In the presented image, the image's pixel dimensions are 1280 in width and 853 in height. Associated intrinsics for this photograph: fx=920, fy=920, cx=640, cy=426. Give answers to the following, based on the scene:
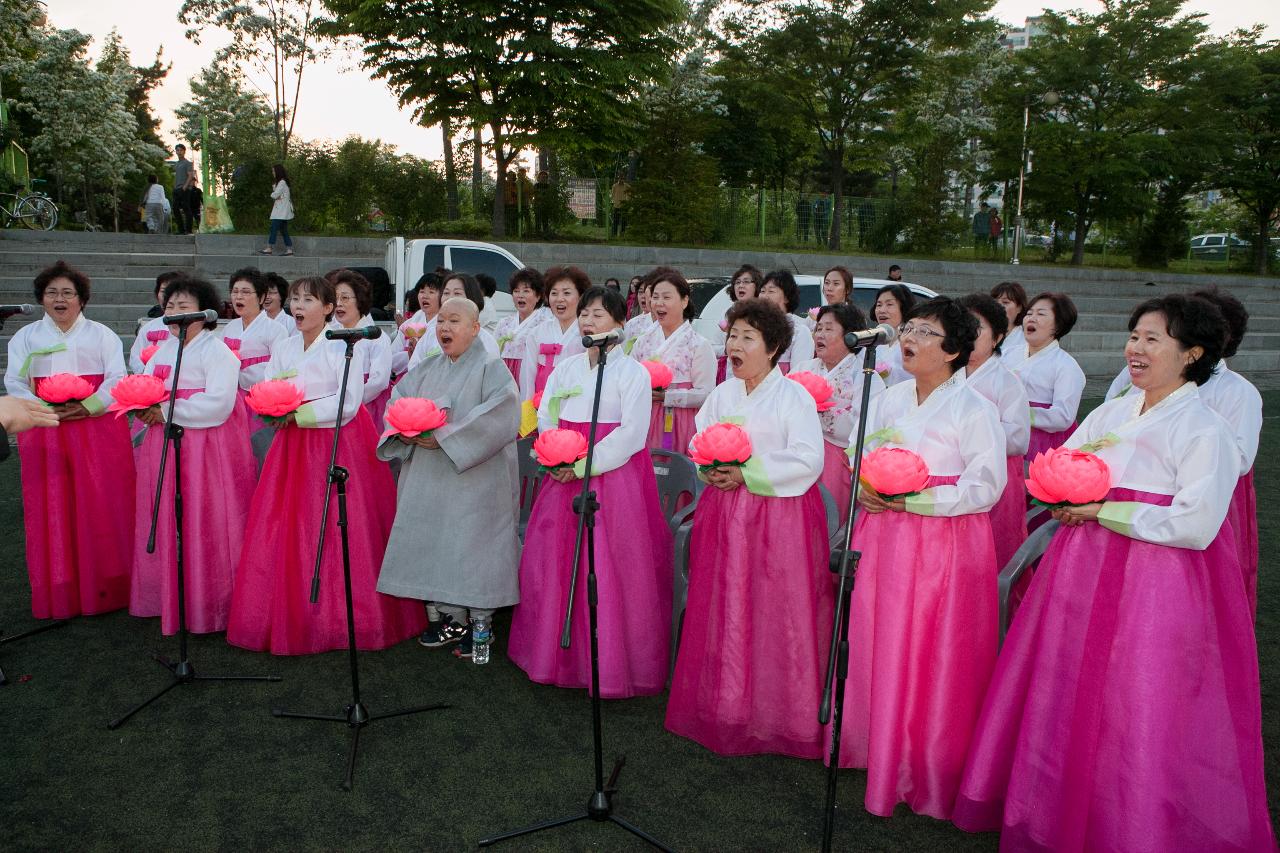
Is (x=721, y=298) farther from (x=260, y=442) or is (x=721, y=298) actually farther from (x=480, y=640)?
(x=480, y=640)

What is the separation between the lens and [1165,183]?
2755 cm

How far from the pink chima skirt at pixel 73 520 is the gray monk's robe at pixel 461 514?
80.6 inches

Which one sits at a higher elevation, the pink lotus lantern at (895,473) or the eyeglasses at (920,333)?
the eyeglasses at (920,333)

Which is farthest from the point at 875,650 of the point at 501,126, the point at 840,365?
the point at 501,126

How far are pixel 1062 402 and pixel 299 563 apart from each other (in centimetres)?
452

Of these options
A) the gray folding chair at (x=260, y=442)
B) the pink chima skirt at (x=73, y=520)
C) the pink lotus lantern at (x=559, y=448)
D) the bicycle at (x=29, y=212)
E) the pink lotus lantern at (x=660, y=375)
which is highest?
the bicycle at (x=29, y=212)

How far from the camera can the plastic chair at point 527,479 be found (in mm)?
5676

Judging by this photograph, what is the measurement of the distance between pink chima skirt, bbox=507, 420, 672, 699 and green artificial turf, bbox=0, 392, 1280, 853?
0.13m

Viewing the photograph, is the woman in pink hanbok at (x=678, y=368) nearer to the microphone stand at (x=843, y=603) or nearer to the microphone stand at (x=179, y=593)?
the microphone stand at (x=179, y=593)

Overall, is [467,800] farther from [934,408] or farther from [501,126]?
[501,126]

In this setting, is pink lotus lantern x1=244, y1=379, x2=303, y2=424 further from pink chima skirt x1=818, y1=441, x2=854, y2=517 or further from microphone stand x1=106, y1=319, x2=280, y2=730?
pink chima skirt x1=818, y1=441, x2=854, y2=517

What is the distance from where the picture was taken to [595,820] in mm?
Result: 3453

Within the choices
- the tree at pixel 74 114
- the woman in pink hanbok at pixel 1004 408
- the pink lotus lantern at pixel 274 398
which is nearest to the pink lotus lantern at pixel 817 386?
the woman in pink hanbok at pixel 1004 408

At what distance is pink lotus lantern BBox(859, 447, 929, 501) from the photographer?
3.26m
